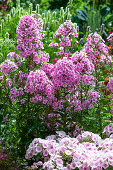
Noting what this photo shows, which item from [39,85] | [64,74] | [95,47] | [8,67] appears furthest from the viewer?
[95,47]

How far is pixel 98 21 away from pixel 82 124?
22.0 feet

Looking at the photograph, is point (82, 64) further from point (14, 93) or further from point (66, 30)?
A: point (14, 93)

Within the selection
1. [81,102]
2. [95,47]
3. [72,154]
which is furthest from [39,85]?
[95,47]

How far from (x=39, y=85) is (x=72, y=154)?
0.89 meters

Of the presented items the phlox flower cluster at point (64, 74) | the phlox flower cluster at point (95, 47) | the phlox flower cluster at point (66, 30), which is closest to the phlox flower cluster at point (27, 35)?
the phlox flower cluster at point (66, 30)

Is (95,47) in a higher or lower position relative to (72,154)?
higher

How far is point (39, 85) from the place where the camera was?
3.48 m

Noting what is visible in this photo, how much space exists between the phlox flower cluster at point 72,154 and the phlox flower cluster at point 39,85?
1.96 feet

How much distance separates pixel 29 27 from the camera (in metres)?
3.91

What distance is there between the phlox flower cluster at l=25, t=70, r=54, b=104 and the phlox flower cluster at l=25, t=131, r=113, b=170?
0.60 metres

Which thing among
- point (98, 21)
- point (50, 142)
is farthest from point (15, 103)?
point (98, 21)

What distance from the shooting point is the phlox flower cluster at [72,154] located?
9.37 feet

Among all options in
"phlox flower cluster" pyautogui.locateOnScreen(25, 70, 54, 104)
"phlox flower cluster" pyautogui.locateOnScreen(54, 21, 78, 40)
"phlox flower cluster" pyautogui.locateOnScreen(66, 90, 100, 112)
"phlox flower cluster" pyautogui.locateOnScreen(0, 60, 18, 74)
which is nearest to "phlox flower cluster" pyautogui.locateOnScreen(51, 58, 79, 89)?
"phlox flower cluster" pyautogui.locateOnScreen(25, 70, 54, 104)

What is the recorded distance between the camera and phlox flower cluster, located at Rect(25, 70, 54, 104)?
348 cm
